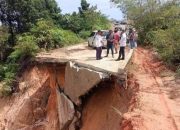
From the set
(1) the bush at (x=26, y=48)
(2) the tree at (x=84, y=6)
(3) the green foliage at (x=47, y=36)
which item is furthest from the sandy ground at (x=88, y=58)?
(2) the tree at (x=84, y=6)

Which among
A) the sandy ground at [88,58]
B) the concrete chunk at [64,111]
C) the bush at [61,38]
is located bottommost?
the concrete chunk at [64,111]

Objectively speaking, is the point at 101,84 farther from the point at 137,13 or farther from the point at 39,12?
the point at 39,12

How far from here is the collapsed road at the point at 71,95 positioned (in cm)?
1530

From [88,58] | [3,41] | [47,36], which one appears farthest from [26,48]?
[3,41]

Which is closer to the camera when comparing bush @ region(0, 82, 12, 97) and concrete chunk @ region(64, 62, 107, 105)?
concrete chunk @ region(64, 62, 107, 105)

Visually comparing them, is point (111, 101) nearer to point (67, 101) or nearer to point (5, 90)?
point (67, 101)

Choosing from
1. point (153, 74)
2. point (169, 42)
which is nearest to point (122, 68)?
point (153, 74)

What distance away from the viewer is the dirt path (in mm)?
11047

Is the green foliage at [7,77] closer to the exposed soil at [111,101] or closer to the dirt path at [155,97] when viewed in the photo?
the exposed soil at [111,101]

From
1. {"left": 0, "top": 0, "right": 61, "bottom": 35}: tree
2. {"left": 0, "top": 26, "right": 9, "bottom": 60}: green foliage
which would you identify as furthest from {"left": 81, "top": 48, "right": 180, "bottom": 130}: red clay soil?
{"left": 0, "top": 26, "right": 9, "bottom": 60}: green foliage

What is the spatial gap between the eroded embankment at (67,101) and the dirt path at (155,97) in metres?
0.41

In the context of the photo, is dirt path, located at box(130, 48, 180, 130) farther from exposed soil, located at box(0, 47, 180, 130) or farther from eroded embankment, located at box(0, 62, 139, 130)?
eroded embankment, located at box(0, 62, 139, 130)

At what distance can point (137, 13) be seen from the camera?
79.7ft

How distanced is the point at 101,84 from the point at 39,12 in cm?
1400
